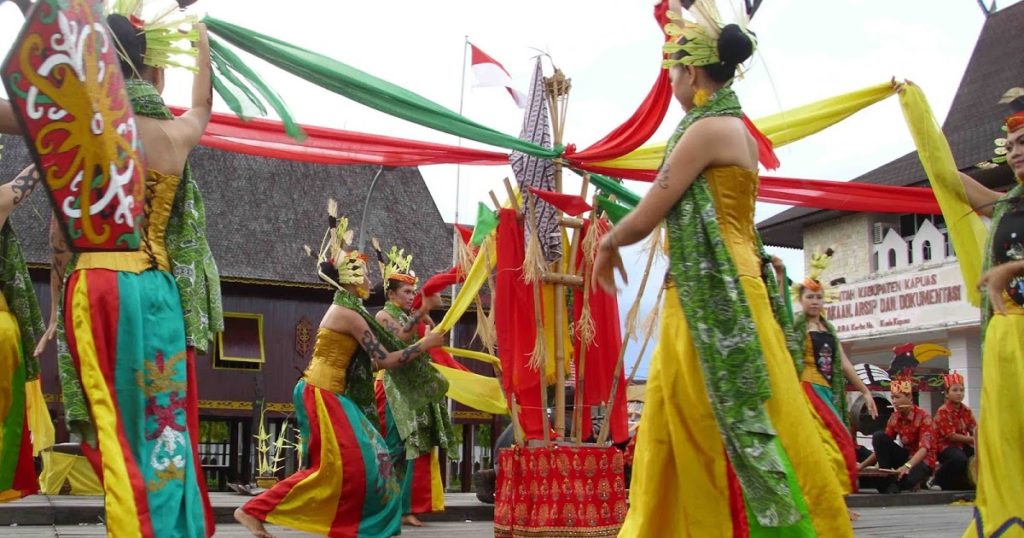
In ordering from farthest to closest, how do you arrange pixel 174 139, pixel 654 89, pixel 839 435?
1. pixel 839 435
2. pixel 654 89
3. pixel 174 139

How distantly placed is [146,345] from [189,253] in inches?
15.4

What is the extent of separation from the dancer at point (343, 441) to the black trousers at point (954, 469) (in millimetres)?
8539

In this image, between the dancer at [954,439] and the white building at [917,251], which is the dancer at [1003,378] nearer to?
the dancer at [954,439]

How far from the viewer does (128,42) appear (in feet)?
13.5

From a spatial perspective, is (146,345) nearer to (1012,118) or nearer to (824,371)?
(1012,118)

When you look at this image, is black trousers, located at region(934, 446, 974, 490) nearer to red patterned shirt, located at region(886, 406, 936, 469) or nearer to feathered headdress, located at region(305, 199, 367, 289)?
red patterned shirt, located at region(886, 406, 936, 469)

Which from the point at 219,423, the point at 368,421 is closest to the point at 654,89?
the point at 368,421

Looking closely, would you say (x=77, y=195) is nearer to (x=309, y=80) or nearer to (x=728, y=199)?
(x=728, y=199)

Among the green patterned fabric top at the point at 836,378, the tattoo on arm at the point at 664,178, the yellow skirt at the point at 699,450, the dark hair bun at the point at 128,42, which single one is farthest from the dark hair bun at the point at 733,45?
the green patterned fabric top at the point at 836,378

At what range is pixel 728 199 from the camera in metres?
3.87

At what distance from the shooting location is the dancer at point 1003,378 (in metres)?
4.30

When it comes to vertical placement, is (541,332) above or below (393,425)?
above

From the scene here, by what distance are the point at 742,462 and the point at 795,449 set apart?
188mm

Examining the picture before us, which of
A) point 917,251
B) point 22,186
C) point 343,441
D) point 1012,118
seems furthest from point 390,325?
point 917,251
